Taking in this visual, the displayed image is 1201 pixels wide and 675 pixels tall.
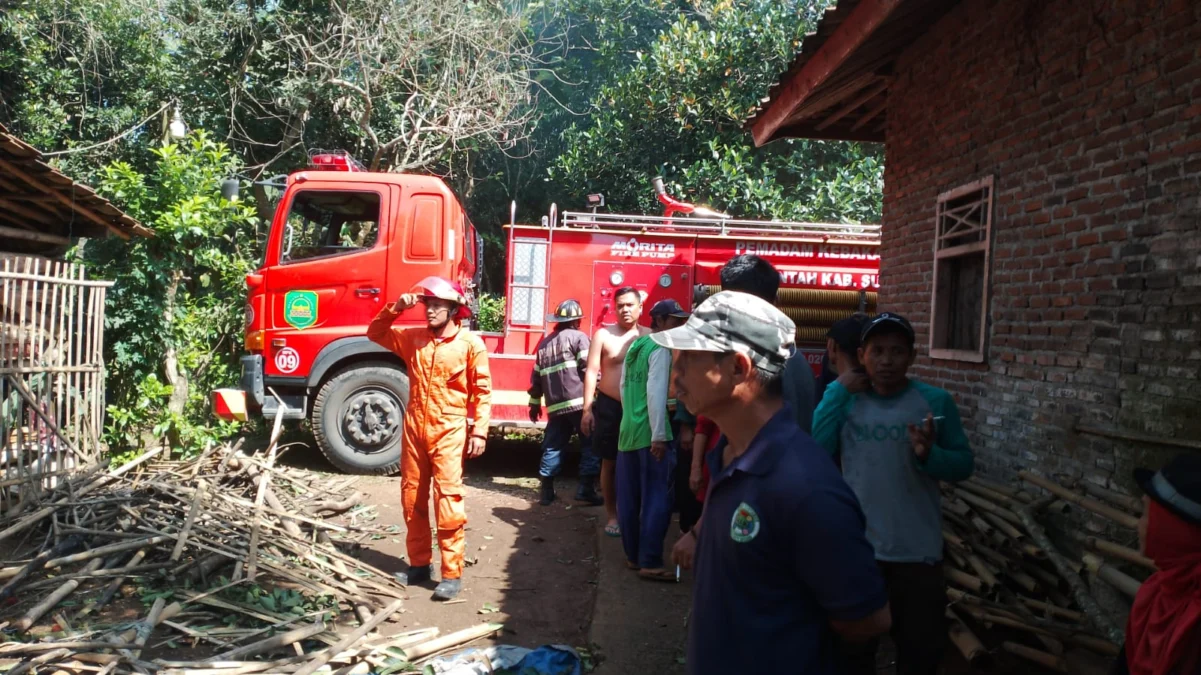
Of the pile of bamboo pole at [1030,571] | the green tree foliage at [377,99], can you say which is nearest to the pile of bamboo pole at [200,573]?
the pile of bamboo pole at [1030,571]

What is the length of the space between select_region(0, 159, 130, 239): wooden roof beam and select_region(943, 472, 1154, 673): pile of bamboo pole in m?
6.77

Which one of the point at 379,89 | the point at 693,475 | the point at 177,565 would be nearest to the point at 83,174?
the point at 379,89

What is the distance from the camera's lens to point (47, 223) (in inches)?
286

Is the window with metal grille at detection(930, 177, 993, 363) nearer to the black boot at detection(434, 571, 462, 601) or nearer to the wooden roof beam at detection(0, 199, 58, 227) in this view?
the black boot at detection(434, 571, 462, 601)

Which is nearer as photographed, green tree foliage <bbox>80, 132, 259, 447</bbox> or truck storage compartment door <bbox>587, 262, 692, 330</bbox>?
truck storage compartment door <bbox>587, 262, 692, 330</bbox>

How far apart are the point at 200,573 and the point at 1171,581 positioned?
15.8 ft

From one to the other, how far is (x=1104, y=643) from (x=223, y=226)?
940 cm

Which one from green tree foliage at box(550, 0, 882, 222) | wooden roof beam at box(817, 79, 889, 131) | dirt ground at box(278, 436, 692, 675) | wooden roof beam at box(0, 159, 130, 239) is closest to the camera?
dirt ground at box(278, 436, 692, 675)

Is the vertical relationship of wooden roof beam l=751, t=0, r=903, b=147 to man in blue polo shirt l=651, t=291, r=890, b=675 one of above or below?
above

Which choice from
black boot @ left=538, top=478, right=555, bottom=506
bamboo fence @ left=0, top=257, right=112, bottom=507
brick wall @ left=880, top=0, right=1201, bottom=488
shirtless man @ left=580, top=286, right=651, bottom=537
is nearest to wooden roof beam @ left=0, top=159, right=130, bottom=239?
bamboo fence @ left=0, top=257, right=112, bottom=507

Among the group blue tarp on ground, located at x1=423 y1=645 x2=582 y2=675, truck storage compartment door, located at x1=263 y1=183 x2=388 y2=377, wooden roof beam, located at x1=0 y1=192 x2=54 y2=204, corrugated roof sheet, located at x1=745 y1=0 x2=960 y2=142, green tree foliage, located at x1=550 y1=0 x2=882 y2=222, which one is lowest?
blue tarp on ground, located at x1=423 y1=645 x2=582 y2=675

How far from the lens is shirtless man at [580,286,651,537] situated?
6.21 metres

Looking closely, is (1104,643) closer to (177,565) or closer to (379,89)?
(177,565)

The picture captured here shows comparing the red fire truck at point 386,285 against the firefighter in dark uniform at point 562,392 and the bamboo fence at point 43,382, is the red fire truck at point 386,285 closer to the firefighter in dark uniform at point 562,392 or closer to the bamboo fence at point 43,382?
the firefighter in dark uniform at point 562,392
